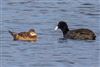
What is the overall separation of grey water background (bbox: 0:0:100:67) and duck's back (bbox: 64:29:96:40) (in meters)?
0.34

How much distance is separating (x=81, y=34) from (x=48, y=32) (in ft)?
3.84

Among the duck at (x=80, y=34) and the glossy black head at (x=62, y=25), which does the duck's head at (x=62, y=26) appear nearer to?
the glossy black head at (x=62, y=25)

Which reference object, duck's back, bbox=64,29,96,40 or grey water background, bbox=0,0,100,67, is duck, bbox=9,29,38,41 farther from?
duck's back, bbox=64,29,96,40

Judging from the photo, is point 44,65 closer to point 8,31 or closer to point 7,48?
point 7,48

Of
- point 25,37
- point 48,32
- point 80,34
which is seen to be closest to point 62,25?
point 48,32

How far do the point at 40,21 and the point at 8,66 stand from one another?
26.6 ft

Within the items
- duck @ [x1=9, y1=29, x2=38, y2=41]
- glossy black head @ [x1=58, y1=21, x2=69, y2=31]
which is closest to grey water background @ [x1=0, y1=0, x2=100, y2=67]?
duck @ [x1=9, y1=29, x2=38, y2=41]

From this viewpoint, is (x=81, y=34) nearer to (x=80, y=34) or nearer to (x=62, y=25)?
(x=80, y=34)

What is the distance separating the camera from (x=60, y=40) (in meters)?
23.4

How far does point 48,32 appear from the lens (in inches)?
963

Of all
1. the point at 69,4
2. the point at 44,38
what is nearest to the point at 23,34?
the point at 44,38

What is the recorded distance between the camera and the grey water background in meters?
19.7

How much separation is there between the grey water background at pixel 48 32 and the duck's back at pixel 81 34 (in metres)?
0.34

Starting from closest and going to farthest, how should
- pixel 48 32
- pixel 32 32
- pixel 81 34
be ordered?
pixel 32 32
pixel 81 34
pixel 48 32
